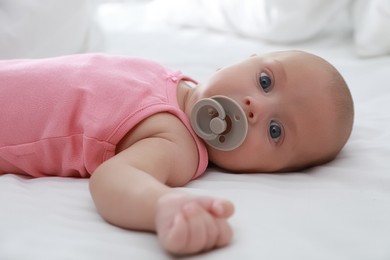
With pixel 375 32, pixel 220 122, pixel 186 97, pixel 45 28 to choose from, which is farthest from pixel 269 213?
pixel 375 32

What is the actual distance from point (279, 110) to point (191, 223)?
44 centimetres

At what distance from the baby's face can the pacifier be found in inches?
0.8

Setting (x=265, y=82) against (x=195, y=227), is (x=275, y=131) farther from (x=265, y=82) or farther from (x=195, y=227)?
(x=195, y=227)

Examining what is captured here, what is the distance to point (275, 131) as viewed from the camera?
3.53 ft

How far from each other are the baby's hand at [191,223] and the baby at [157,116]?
0.67 feet

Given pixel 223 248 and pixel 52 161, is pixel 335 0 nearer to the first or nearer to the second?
pixel 52 161

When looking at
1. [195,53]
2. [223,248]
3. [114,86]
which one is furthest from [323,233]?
[195,53]

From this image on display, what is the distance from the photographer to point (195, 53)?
174 cm

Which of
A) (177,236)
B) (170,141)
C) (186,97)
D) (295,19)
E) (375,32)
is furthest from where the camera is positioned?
(295,19)

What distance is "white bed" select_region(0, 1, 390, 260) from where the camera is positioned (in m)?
0.72

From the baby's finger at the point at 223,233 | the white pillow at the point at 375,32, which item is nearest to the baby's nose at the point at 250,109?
the baby's finger at the point at 223,233

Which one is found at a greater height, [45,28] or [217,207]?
[217,207]

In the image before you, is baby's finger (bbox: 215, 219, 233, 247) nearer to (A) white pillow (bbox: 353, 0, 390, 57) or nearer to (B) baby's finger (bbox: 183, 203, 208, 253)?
(B) baby's finger (bbox: 183, 203, 208, 253)

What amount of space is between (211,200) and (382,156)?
51 cm
